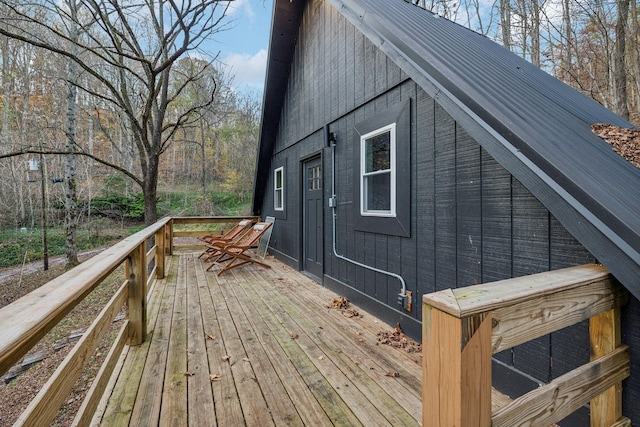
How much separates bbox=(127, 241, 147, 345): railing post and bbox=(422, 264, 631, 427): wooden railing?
2335 mm

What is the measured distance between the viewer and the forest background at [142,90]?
5.21 meters

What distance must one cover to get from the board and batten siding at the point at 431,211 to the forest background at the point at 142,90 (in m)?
2.68

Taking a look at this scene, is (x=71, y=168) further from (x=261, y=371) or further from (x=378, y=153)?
(x=261, y=371)

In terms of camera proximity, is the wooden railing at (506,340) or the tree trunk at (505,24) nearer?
the wooden railing at (506,340)

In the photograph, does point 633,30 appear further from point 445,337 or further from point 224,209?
point 224,209

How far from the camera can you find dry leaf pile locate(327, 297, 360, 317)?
3280 mm

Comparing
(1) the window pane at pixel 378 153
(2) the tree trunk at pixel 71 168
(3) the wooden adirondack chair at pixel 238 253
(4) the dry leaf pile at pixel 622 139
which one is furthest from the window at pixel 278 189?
(4) the dry leaf pile at pixel 622 139

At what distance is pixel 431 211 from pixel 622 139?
4.20 feet

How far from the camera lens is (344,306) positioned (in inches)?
139

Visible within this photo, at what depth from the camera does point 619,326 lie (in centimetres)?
128

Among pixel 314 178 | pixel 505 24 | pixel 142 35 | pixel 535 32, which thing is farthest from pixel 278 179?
pixel 535 32

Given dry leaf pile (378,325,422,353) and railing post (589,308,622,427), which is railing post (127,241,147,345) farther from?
railing post (589,308,622,427)

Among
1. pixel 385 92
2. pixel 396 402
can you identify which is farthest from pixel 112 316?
pixel 385 92

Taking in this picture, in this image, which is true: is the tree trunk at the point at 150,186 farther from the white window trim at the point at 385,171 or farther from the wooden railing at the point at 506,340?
the wooden railing at the point at 506,340
